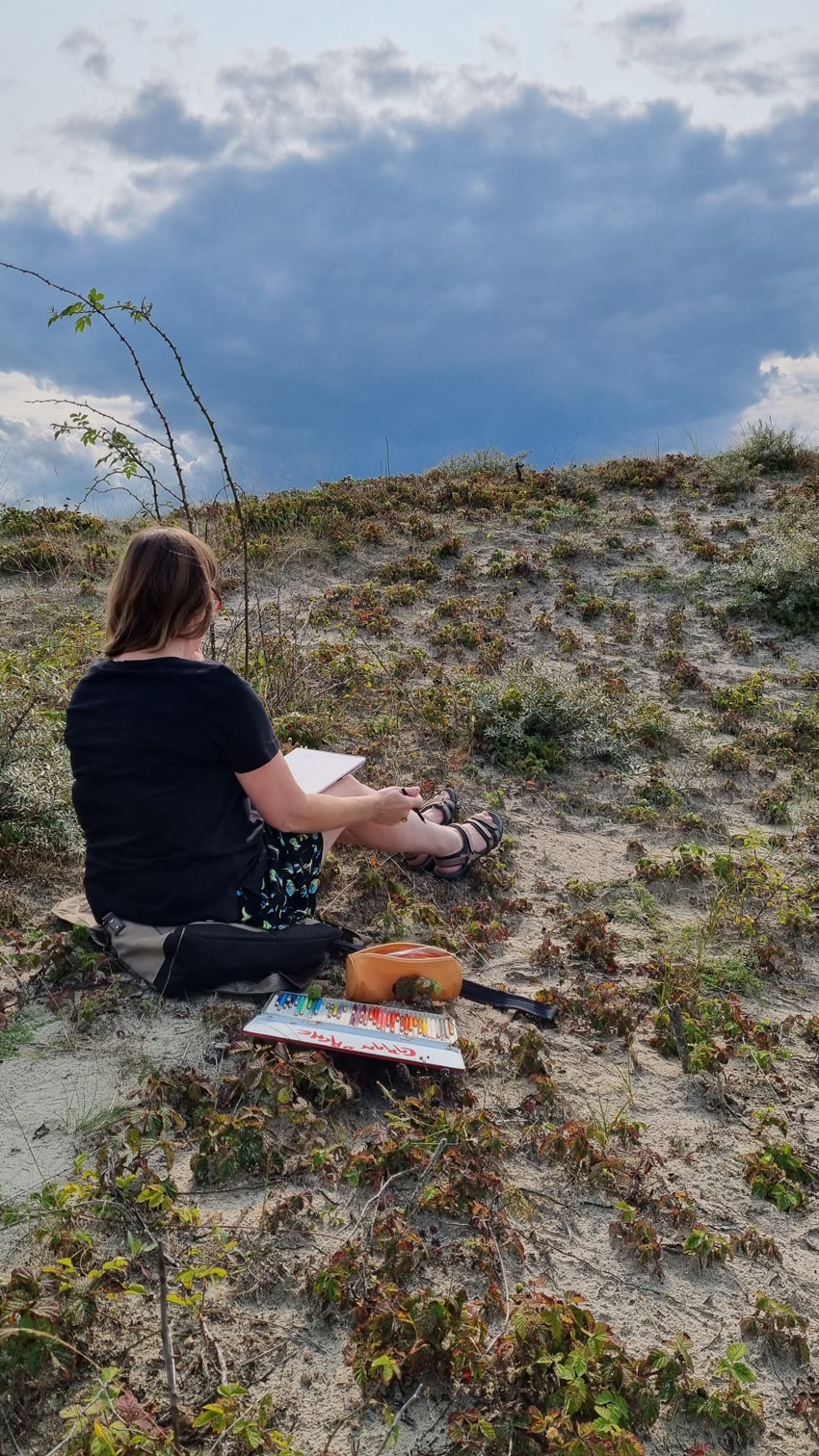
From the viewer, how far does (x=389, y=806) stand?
4.28 m

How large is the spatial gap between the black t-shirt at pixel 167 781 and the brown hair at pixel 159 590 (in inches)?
4.0

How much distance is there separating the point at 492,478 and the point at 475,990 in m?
10.3

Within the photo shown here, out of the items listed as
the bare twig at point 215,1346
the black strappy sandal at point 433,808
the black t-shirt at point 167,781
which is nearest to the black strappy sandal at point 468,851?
the black strappy sandal at point 433,808

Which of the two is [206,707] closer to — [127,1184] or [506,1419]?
[127,1184]

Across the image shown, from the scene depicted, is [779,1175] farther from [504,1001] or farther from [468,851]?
[468,851]

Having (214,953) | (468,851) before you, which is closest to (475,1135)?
(214,953)

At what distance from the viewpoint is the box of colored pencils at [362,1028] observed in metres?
3.54

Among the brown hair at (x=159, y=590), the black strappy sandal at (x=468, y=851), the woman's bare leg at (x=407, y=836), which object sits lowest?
the black strappy sandal at (x=468, y=851)

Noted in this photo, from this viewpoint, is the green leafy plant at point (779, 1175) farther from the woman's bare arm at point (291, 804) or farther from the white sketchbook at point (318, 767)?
the white sketchbook at point (318, 767)

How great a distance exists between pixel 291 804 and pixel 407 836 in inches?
55.7

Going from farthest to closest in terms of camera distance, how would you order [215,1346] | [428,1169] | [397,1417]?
[428,1169]
[215,1346]
[397,1417]

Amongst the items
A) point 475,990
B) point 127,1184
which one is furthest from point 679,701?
point 127,1184

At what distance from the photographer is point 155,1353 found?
2.51 m

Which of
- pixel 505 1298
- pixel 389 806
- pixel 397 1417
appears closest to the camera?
pixel 397 1417
